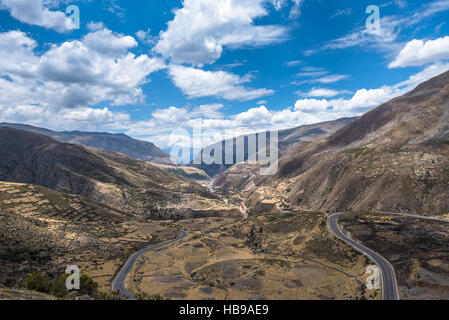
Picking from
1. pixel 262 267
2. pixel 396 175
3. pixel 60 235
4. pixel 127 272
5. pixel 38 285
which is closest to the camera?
pixel 38 285

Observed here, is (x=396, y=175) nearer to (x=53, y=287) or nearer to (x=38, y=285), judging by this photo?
(x=53, y=287)

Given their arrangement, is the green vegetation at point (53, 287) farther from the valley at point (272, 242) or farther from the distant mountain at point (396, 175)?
the distant mountain at point (396, 175)

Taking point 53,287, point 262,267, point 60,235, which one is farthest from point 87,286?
point 60,235

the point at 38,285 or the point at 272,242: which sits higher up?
the point at 38,285

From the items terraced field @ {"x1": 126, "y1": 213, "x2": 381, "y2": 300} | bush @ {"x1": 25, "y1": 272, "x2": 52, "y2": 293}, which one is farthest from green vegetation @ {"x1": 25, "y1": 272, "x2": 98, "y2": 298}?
terraced field @ {"x1": 126, "y1": 213, "x2": 381, "y2": 300}

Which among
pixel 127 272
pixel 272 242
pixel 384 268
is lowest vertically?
pixel 127 272

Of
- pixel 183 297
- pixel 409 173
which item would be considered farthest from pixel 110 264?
pixel 409 173

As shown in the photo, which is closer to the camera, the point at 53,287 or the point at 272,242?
the point at 53,287

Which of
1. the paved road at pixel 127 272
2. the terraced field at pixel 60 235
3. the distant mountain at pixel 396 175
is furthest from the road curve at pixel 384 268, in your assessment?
the terraced field at pixel 60 235
